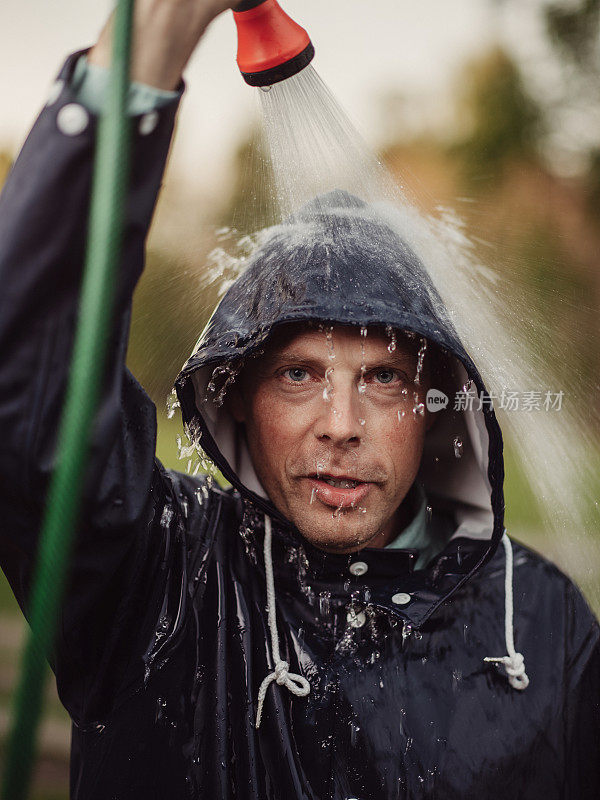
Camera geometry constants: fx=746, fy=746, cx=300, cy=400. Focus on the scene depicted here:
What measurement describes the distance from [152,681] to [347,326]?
→ 0.95 meters

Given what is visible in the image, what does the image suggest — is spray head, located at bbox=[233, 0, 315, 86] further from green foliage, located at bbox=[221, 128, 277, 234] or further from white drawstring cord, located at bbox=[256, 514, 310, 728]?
white drawstring cord, located at bbox=[256, 514, 310, 728]

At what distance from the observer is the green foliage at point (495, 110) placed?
569 inches

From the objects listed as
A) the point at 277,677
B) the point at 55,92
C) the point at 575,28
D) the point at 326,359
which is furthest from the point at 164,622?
the point at 575,28

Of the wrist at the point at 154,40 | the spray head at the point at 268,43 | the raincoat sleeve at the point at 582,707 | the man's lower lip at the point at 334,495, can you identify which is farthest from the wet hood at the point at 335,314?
the wrist at the point at 154,40

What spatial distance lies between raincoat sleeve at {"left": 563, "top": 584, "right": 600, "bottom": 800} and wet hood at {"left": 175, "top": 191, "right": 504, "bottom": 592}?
355 mm

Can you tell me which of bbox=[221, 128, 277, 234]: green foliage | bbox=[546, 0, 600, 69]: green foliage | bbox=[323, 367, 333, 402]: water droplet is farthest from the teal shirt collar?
bbox=[546, 0, 600, 69]: green foliage

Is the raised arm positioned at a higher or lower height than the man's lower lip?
higher

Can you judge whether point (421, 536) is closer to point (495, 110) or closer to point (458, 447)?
point (458, 447)

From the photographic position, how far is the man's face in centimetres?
181

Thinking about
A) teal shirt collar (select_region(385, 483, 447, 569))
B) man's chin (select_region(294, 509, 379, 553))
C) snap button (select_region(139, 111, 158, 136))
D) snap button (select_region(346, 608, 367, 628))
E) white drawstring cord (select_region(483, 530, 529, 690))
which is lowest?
white drawstring cord (select_region(483, 530, 529, 690))

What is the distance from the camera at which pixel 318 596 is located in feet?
6.15

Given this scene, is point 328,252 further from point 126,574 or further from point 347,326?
point 126,574

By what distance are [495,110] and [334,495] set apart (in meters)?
15.8

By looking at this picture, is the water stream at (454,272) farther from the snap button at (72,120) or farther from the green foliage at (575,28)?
the green foliage at (575,28)
